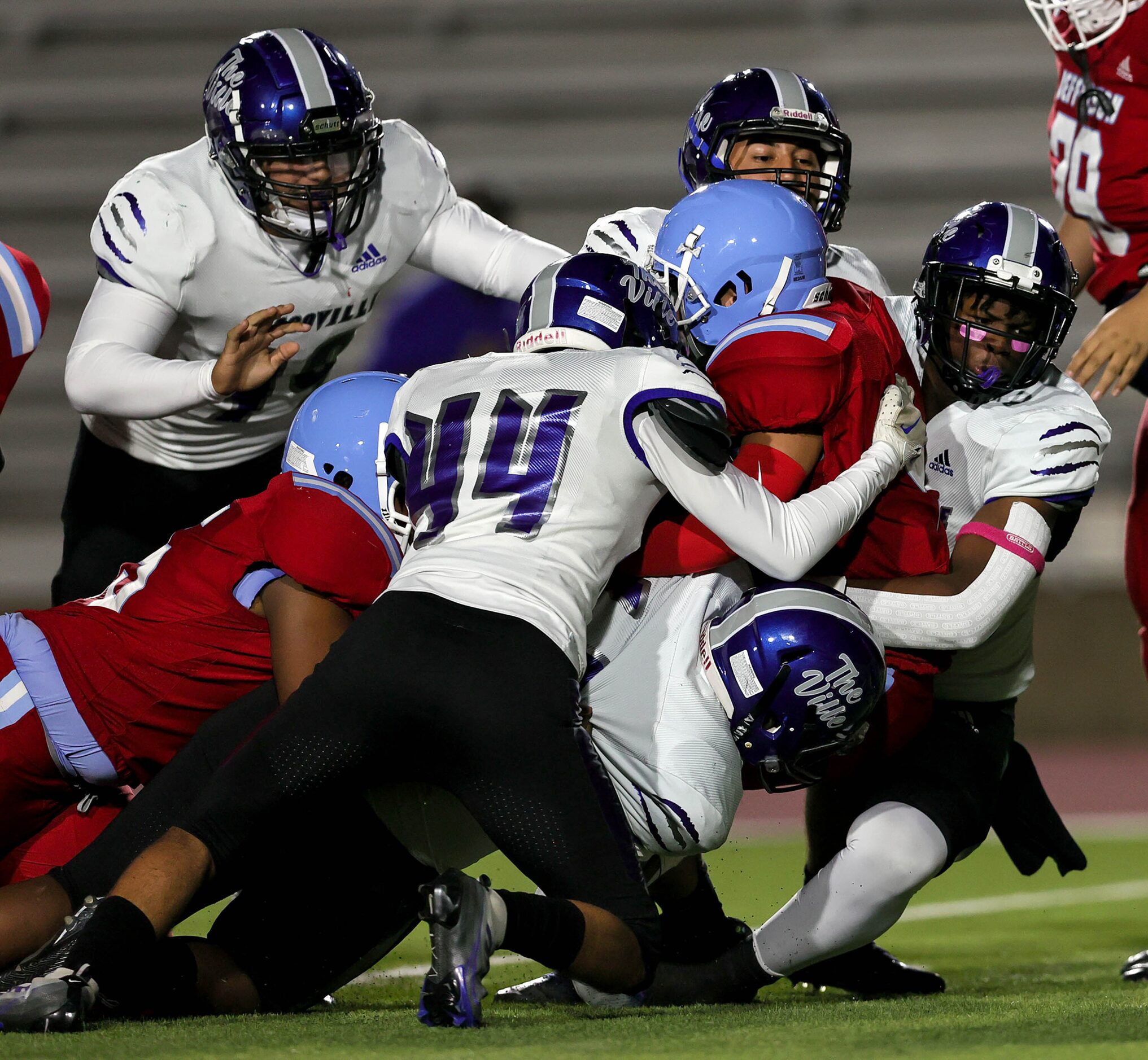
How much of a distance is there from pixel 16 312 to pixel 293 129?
2.36 ft

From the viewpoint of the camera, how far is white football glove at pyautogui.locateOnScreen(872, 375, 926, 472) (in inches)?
115

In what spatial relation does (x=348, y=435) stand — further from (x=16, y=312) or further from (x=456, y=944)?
(x=456, y=944)

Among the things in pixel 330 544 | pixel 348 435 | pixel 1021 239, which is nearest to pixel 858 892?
pixel 330 544

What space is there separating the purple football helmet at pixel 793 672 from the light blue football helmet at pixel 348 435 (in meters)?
0.70

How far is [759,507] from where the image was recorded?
267cm

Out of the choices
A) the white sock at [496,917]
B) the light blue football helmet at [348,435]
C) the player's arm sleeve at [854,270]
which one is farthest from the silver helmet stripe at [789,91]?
the white sock at [496,917]

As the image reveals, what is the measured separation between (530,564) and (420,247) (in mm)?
1703

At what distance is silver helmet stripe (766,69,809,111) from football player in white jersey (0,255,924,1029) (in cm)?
127

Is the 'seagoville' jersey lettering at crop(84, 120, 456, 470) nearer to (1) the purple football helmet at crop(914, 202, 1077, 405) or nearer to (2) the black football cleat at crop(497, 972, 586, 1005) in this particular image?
(1) the purple football helmet at crop(914, 202, 1077, 405)

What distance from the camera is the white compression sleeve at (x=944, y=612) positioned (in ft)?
10.0

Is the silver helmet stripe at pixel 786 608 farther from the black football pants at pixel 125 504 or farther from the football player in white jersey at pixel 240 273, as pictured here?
the black football pants at pixel 125 504

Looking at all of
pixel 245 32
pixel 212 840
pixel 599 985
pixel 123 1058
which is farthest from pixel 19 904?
pixel 245 32

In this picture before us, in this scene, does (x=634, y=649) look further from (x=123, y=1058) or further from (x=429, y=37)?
(x=429, y=37)

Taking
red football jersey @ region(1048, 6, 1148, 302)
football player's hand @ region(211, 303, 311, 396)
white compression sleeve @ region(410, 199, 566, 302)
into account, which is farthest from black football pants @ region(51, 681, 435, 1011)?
red football jersey @ region(1048, 6, 1148, 302)
